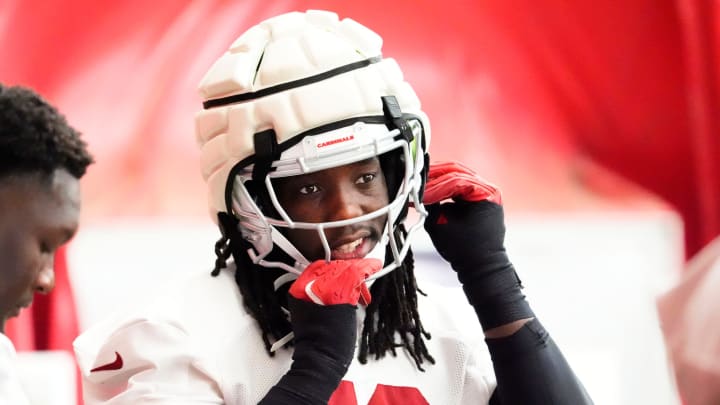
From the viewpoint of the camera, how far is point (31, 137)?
1.00 metres

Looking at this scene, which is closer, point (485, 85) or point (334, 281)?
point (334, 281)

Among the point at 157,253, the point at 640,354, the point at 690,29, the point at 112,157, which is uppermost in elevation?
the point at 690,29

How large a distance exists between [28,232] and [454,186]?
634 millimetres

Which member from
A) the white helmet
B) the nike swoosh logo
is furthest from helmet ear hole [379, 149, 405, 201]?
the nike swoosh logo

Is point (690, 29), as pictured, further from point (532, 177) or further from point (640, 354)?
point (640, 354)

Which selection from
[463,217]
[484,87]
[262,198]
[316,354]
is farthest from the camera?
[484,87]

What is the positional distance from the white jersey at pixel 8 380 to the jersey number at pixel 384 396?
1.41 ft

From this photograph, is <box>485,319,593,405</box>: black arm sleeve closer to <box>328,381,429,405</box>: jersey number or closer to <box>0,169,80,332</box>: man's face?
<box>328,381,429,405</box>: jersey number

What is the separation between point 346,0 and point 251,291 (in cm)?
87

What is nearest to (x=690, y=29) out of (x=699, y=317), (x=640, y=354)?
(x=640, y=354)

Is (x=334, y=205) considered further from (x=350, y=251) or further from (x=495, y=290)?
(x=495, y=290)

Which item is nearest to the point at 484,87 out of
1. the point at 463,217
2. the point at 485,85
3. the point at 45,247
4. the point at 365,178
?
the point at 485,85

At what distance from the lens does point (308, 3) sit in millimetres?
2008

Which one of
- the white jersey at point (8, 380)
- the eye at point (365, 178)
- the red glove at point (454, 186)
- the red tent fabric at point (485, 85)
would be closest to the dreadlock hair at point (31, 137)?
the white jersey at point (8, 380)
